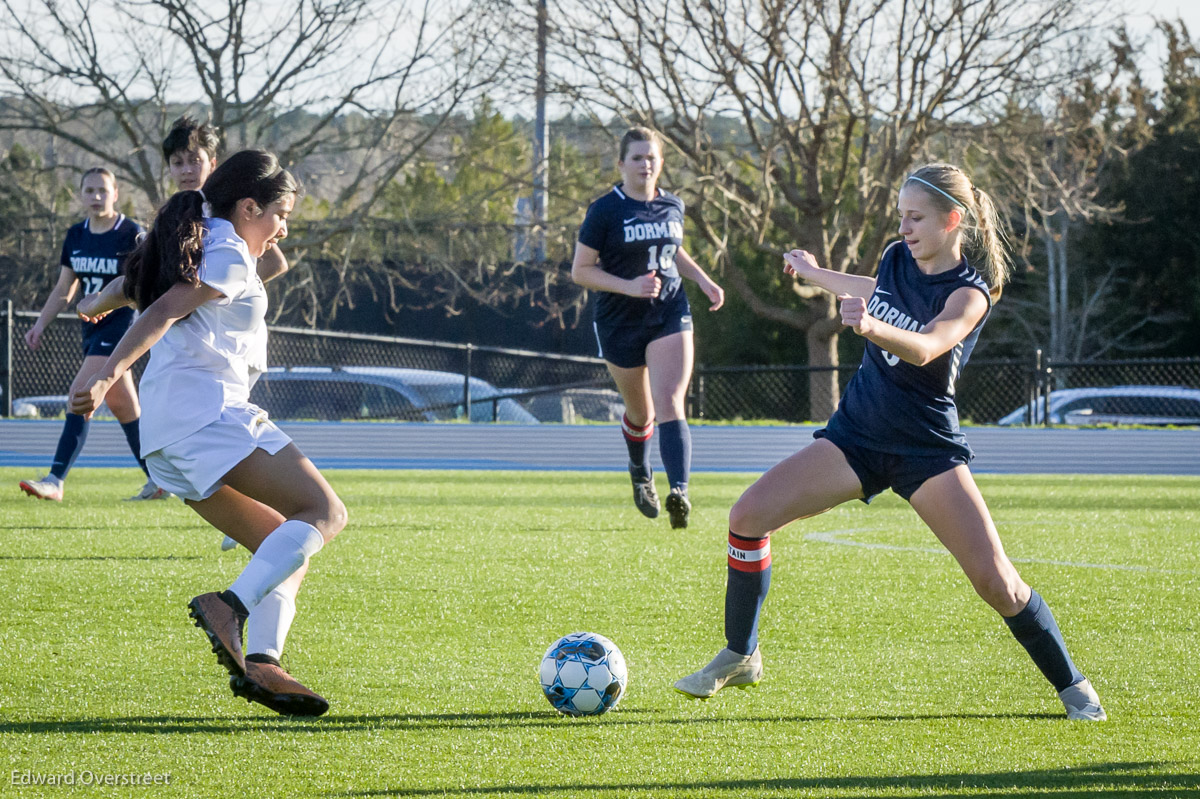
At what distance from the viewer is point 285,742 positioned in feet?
11.4

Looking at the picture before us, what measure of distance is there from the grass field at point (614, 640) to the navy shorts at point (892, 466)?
0.65 meters

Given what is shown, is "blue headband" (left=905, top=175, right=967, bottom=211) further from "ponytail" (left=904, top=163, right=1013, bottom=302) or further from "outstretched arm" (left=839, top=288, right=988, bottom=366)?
"outstretched arm" (left=839, top=288, right=988, bottom=366)

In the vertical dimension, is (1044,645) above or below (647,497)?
above

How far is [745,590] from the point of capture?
Answer: 13.6 ft

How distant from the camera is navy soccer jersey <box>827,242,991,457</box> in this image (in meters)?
3.88

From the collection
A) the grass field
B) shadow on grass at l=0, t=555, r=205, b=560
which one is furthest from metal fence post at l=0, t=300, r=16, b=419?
shadow on grass at l=0, t=555, r=205, b=560

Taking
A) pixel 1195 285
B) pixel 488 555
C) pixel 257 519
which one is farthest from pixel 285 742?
pixel 1195 285

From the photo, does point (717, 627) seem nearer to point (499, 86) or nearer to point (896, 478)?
point (896, 478)

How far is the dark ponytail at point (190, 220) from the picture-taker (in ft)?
12.1

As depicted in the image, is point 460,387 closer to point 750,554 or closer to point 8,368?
point 8,368

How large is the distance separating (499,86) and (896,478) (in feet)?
56.4

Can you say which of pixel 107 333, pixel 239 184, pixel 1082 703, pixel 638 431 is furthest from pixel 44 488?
pixel 1082 703

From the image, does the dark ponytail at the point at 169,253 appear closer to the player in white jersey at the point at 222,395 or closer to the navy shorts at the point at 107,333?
the player in white jersey at the point at 222,395

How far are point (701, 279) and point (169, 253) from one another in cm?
447
